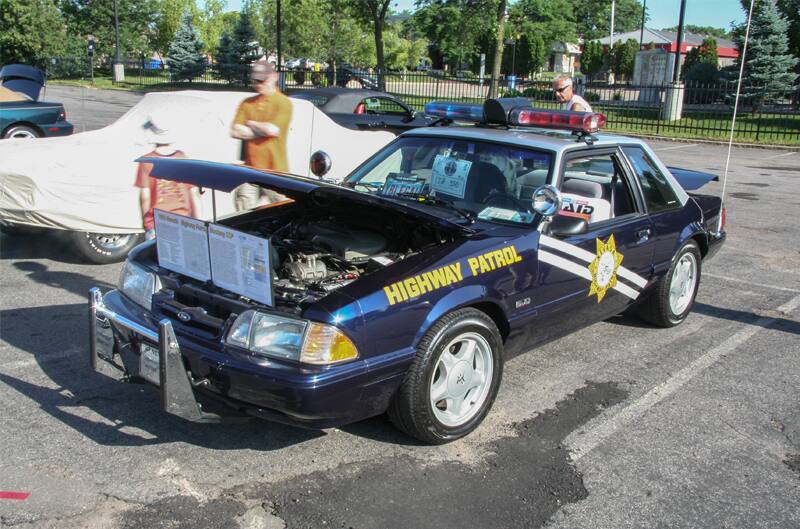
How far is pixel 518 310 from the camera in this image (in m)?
4.12

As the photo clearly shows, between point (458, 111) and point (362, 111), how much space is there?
708 centimetres

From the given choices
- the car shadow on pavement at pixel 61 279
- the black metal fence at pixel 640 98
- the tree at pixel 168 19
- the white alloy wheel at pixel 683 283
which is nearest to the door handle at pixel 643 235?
the white alloy wheel at pixel 683 283

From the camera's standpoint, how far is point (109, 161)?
6.89 metres

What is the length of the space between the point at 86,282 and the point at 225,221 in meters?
2.44

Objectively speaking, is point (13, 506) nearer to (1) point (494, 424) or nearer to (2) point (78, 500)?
(2) point (78, 500)

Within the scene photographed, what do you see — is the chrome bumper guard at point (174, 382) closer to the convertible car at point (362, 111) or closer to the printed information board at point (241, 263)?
the printed information board at point (241, 263)

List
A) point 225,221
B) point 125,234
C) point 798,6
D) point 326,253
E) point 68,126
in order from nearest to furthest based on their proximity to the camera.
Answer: point 326,253 < point 225,221 < point 125,234 < point 68,126 < point 798,6

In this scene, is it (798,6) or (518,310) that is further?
(798,6)

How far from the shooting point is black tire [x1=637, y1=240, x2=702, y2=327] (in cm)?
549

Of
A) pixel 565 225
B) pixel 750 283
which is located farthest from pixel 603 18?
pixel 565 225

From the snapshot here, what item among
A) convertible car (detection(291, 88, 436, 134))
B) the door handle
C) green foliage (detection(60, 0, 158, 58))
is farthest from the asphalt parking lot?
green foliage (detection(60, 0, 158, 58))

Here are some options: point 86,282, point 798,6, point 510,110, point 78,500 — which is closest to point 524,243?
point 510,110

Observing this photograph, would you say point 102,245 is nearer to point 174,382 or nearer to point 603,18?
point 174,382

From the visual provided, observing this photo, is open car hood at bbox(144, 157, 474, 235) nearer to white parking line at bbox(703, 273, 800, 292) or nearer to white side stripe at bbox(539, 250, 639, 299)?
white side stripe at bbox(539, 250, 639, 299)
